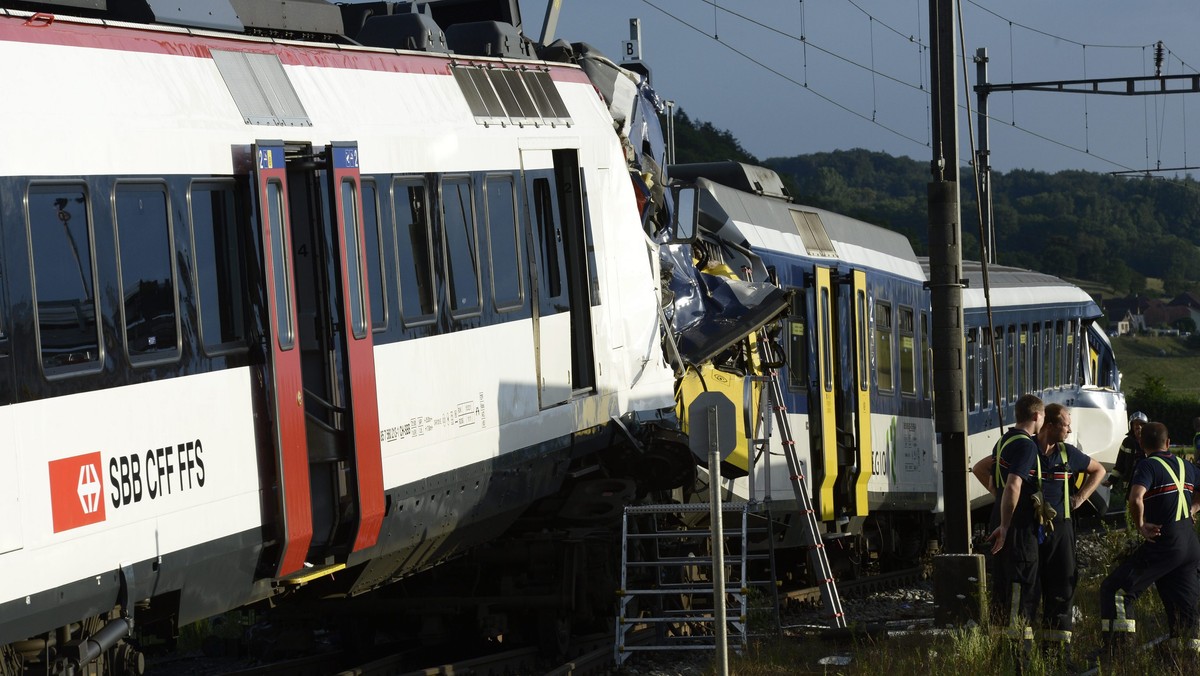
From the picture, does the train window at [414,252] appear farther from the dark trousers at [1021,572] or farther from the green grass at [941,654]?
the dark trousers at [1021,572]

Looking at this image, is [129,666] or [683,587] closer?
[129,666]

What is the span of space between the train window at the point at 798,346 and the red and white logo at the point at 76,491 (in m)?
9.87

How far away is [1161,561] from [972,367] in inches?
422

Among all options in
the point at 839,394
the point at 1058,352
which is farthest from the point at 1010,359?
the point at 839,394

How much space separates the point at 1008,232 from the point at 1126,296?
2362 centimetres

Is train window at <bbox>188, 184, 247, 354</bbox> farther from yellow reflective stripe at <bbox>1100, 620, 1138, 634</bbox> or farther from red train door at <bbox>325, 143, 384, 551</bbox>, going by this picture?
yellow reflective stripe at <bbox>1100, 620, 1138, 634</bbox>

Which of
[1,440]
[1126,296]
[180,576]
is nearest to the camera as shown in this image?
[1,440]

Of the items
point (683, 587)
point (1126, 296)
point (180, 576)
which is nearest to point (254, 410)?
point (180, 576)

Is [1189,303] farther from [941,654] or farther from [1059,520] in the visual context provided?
[1059,520]

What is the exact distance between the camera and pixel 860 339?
1772cm

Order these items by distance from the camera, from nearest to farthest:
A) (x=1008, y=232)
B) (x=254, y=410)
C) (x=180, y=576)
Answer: (x=180, y=576) < (x=254, y=410) < (x=1008, y=232)

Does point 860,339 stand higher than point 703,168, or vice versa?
point 703,168

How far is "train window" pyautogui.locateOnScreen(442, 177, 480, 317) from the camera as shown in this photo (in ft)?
33.0

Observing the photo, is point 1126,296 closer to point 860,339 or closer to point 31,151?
point 860,339
